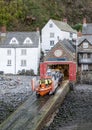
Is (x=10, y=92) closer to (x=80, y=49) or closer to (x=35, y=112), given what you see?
(x=35, y=112)

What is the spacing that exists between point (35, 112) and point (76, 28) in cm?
7406

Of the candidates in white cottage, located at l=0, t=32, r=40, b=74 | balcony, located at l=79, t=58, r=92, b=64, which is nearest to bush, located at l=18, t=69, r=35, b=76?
white cottage, located at l=0, t=32, r=40, b=74

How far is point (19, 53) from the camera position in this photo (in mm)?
81312

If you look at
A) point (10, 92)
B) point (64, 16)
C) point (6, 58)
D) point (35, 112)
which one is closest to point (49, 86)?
point (10, 92)

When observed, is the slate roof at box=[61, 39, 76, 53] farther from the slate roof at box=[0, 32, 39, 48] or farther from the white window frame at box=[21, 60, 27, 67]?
the white window frame at box=[21, 60, 27, 67]

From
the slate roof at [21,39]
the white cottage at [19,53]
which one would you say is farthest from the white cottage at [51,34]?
the white cottage at [19,53]

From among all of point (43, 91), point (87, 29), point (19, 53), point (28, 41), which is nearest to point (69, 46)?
point (28, 41)

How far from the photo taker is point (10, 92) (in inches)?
2197

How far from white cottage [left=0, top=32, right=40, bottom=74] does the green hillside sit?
22875mm

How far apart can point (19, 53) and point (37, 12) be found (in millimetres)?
38141

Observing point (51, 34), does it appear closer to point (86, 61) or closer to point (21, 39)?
point (21, 39)

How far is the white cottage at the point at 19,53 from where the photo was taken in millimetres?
80312

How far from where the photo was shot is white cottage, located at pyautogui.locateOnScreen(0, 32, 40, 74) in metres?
80.3

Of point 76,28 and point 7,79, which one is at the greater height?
point 76,28
